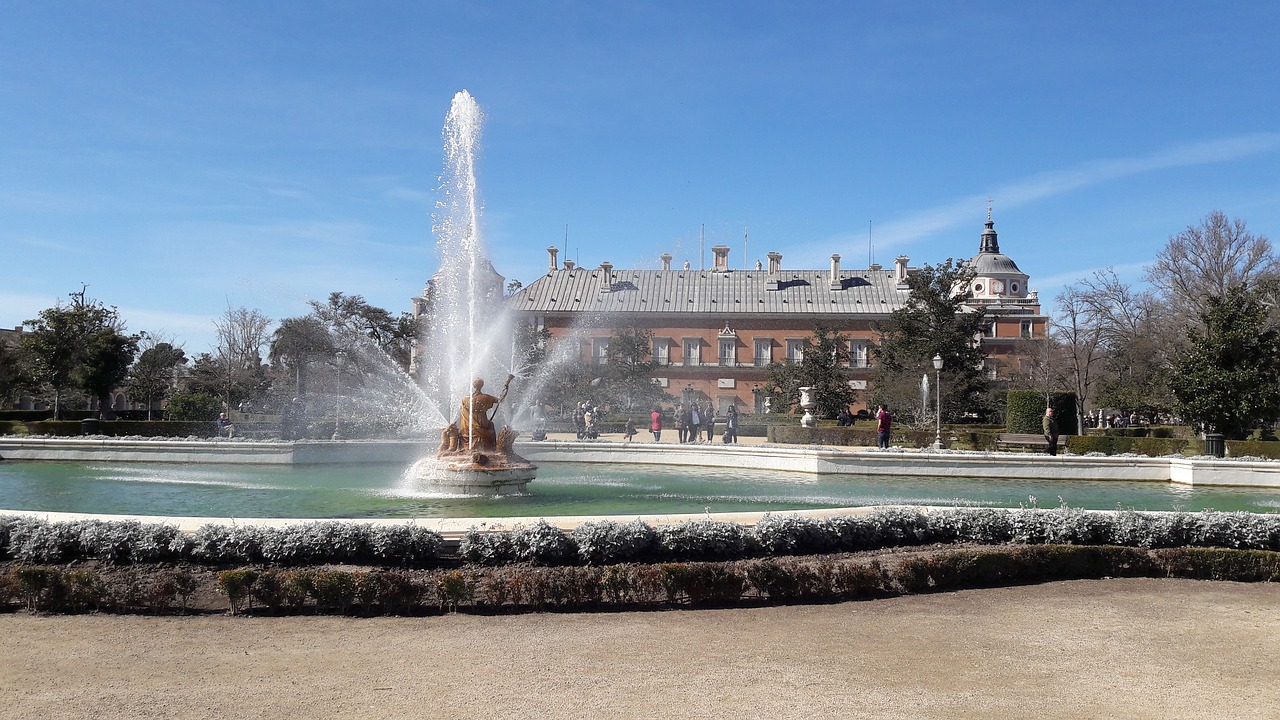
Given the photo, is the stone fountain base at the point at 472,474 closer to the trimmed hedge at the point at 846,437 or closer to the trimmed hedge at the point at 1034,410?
the trimmed hedge at the point at 846,437

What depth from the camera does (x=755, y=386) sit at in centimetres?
5738

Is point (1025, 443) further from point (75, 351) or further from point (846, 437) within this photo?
point (75, 351)

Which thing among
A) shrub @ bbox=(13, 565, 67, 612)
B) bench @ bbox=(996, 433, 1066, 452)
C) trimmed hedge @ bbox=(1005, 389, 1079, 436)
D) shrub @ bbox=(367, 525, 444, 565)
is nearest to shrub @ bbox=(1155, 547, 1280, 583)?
shrub @ bbox=(367, 525, 444, 565)

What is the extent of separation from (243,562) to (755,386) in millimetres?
51005

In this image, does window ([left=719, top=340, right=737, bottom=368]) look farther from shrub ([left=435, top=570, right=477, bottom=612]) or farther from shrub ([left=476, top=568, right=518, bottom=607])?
shrub ([left=435, top=570, right=477, bottom=612])

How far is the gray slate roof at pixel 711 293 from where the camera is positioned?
57.7 metres

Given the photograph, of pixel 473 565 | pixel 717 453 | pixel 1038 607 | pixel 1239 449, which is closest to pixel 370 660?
pixel 473 565

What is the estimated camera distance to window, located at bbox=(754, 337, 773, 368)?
5778 centimetres

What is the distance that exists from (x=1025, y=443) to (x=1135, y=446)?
8.07ft

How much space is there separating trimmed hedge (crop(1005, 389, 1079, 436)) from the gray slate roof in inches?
1196

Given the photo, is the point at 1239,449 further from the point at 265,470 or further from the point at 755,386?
the point at 755,386

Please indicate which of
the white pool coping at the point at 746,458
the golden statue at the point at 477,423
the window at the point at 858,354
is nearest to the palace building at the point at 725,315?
the window at the point at 858,354

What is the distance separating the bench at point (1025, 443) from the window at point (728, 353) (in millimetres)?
34212

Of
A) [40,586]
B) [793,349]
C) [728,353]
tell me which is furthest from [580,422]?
[793,349]
